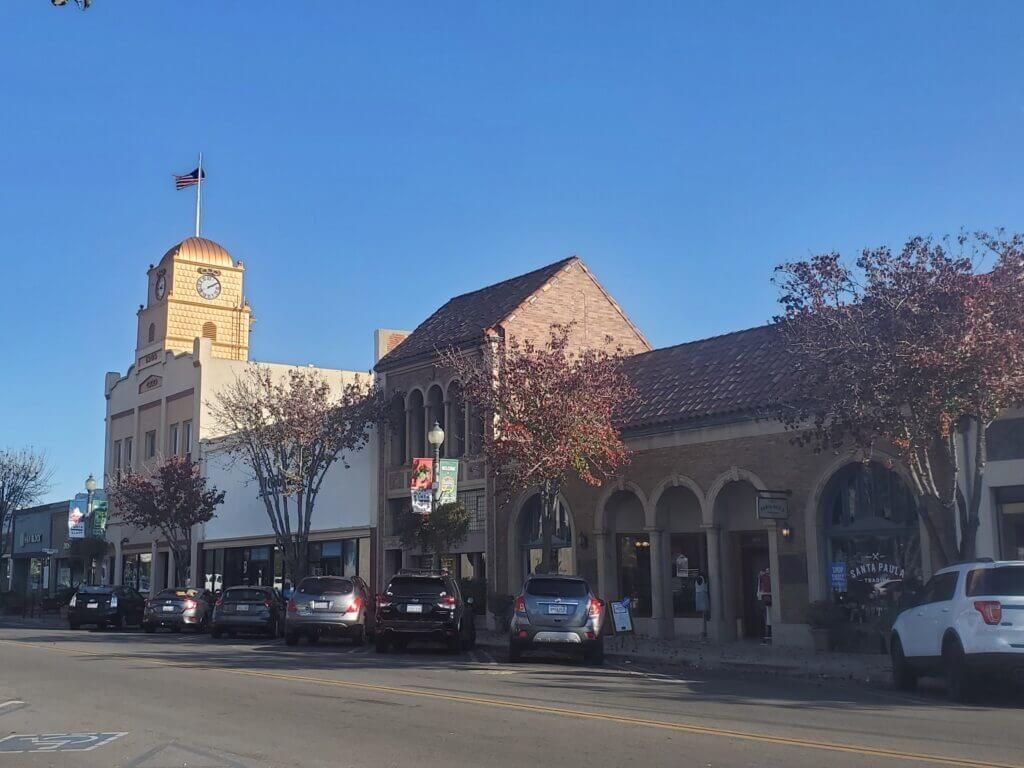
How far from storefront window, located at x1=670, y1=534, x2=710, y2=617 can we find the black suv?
627 cm

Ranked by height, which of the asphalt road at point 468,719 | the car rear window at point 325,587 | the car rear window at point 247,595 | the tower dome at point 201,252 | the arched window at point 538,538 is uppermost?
the tower dome at point 201,252

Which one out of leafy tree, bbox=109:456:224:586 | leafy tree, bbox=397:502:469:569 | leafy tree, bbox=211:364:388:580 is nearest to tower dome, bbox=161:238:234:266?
leafy tree, bbox=109:456:224:586

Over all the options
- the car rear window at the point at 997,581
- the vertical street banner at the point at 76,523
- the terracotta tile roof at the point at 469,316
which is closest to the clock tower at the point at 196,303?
the vertical street banner at the point at 76,523

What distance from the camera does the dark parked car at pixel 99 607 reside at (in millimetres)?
34188

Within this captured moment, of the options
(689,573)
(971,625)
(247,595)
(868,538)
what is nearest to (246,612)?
(247,595)

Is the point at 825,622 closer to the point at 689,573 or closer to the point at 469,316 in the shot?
the point at 689,573

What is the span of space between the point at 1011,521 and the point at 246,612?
1747 cm

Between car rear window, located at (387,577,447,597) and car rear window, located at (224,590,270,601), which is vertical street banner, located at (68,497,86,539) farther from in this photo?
car rear window, located at (387,577,447,597)

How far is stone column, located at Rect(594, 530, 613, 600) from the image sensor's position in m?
27.2

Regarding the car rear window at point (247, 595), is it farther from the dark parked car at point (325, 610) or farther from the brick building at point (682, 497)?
the brick building at point (682, 497)

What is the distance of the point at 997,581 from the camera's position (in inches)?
544

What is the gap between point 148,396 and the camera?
52062mm

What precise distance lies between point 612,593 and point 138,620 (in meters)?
17.0

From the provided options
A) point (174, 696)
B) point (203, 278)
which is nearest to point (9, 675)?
point (174, 696)
